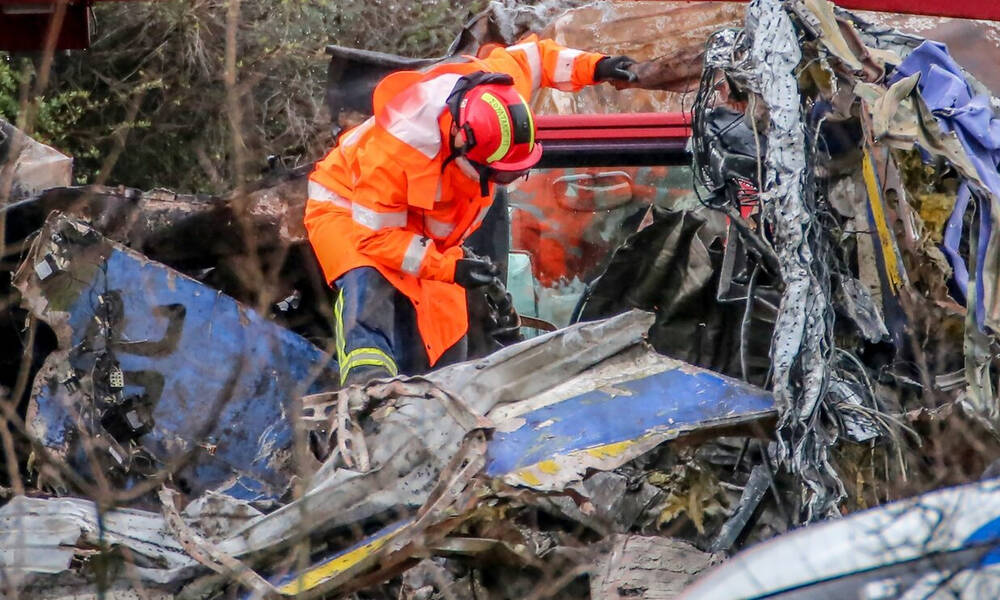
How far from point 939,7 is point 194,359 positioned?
3753 millimetres

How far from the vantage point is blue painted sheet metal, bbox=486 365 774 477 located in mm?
3656

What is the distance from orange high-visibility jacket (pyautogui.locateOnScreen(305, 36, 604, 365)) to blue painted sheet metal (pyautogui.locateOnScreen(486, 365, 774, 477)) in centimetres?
163

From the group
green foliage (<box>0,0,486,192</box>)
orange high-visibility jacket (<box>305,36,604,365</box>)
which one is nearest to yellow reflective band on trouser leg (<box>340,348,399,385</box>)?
orange high-visibility jacket (<box>305,36,604,365</box>)

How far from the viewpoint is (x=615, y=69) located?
583 centimetres

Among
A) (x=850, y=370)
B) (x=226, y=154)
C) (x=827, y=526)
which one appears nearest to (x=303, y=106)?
(x=226, y=154)

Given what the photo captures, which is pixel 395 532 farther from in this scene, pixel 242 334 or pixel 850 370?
pixel 242 334

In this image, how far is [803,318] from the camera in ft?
12.8

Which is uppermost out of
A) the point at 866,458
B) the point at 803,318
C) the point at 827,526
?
the point at 827,526

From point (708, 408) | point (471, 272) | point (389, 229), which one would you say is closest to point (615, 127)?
point (471, 272)

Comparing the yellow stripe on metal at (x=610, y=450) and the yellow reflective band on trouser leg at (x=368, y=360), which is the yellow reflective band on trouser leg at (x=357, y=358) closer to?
the yellow reflective band on trouser leg at (x=368, y=360)

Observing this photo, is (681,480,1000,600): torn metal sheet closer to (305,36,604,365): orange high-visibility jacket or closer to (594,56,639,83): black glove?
(305,36,604,365): orange high-visibility jacket

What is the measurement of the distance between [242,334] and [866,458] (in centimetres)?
262

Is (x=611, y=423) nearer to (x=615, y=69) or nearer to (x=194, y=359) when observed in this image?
(x=194, y=359)

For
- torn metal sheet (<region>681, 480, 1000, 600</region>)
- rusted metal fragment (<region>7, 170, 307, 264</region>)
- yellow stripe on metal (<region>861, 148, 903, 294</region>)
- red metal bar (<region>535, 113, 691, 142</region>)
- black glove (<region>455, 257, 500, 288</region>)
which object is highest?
torn metal sheet (<region>681, 480, 1000, 600</region>)
